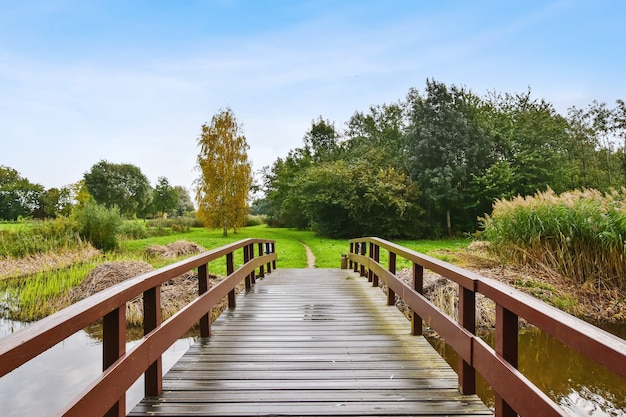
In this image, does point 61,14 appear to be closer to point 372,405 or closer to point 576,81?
point 372,405

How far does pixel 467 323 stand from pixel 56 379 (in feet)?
16.2

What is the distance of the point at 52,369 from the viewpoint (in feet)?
17.2

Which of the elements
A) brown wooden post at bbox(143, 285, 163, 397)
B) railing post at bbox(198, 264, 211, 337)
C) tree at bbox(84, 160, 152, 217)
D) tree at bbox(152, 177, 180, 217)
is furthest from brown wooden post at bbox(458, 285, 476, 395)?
tree at bbox(152, 177, 180, 217)

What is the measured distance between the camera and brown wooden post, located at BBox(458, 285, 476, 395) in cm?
265

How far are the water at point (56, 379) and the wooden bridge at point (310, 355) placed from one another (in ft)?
5.11

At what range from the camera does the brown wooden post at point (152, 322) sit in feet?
8.53

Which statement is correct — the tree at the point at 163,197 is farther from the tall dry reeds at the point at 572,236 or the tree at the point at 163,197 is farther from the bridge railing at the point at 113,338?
the bridge railing at the point at 113,338

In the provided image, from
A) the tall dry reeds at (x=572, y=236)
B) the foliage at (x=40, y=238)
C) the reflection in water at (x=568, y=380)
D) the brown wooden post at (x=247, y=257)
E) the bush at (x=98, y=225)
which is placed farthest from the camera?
the bush at (x=98, y=225)

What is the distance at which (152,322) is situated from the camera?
261 centimetres

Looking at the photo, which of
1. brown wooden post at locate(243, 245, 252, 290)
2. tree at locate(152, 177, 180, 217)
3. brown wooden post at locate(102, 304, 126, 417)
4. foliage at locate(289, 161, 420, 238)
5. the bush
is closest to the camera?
brown wooden post at locate(102, 304, 126, 417)

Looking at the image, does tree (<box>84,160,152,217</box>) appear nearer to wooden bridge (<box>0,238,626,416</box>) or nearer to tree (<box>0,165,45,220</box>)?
tree (<box>0,165,45,220</box>)

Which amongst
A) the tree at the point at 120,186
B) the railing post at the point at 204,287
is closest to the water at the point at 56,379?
the railing post at the point at 204,287

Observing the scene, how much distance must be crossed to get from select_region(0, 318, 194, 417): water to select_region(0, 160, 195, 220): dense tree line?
34.9 meters

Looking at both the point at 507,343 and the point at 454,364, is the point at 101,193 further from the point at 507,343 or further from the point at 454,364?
the point at 507,343
